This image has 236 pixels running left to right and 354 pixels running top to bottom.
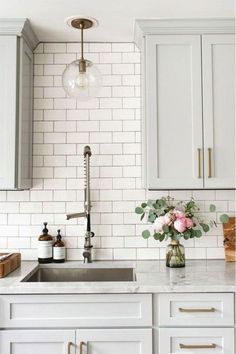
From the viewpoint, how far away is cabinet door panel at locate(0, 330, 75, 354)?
1861mm

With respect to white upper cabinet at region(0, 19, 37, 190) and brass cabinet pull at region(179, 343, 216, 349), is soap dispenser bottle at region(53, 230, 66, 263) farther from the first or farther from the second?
brass cabinet pull at region(179, 343, 216, 349)

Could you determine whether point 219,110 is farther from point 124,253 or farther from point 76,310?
point 76,310

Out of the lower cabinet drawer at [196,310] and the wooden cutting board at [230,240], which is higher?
the wooden cutting board at [230,240]

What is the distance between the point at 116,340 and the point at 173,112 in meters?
1.34

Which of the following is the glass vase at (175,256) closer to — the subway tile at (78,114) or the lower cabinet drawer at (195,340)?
the lower cabinet drawer at (195,340)

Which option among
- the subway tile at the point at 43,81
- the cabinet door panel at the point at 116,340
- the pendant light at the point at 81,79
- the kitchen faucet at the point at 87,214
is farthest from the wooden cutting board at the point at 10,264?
the subway tile at the point at 43,81

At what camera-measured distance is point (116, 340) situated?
1865 millimetres

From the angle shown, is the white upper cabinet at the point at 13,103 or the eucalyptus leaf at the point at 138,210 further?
the eucalyptus leaf at the point at 138,210

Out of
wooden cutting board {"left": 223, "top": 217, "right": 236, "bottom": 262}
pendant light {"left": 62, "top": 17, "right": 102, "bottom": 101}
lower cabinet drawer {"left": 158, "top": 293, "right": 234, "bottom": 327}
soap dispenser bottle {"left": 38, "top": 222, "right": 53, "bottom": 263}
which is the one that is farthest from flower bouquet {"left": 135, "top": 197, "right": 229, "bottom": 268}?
pendant light {"left": 62, "top": 17, "right": 102, "bottom": 101}

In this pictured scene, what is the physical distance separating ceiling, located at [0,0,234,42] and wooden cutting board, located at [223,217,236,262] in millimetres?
1339

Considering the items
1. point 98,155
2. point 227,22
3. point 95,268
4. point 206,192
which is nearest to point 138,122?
point 98,155

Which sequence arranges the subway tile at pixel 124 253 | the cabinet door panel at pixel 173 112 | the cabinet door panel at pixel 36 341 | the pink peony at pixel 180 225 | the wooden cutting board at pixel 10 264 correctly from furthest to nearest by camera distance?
1. the subway tile at pixel 124 253
2. the cabinet door panel at pixel 173 112
3. the pink peony at pixel 180 225
4. the wooden cutting board at pixel 10 264
5. the cabinet door panel at pixel 36 341

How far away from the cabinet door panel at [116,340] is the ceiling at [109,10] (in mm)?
1807

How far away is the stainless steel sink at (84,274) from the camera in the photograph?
2377 millimetres
